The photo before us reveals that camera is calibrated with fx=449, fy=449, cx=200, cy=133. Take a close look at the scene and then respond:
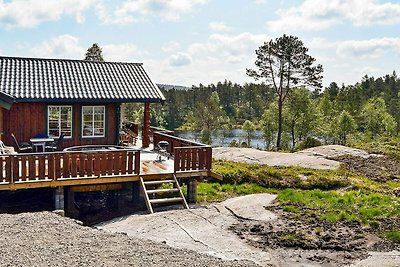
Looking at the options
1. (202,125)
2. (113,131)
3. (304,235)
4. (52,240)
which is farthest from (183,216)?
→ (202,125)

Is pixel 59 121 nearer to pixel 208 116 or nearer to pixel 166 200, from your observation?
pixel 166 200

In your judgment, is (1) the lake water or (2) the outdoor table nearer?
(2) the outdoor table

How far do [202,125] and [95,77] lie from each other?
41081mm

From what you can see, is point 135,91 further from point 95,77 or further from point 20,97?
point 20,97

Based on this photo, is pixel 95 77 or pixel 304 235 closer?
pixel 304 235

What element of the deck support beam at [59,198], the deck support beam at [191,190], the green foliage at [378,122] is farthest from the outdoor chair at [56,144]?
the green foliage at [378,122]

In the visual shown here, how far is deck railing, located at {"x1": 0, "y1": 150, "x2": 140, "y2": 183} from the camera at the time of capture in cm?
1121

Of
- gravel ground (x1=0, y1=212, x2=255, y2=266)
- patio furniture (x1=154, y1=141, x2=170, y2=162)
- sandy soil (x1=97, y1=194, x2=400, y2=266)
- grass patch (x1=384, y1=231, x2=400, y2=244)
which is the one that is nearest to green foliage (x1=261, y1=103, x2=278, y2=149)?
patio furniture (x1=154, y1=141, x2=170, y2=162)

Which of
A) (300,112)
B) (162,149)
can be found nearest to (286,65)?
(300,112)

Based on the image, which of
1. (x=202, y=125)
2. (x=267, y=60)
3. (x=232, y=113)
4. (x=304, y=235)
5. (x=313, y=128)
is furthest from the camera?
(x=232, y=113)

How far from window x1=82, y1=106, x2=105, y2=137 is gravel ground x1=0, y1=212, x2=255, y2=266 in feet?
22.5

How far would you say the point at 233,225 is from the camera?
1125 centimetres

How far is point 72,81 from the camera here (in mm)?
16328

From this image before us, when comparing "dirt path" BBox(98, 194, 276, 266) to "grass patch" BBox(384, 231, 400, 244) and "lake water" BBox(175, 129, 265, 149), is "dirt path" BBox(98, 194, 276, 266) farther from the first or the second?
"lake water" BBox(175, 129, 265, 149)
